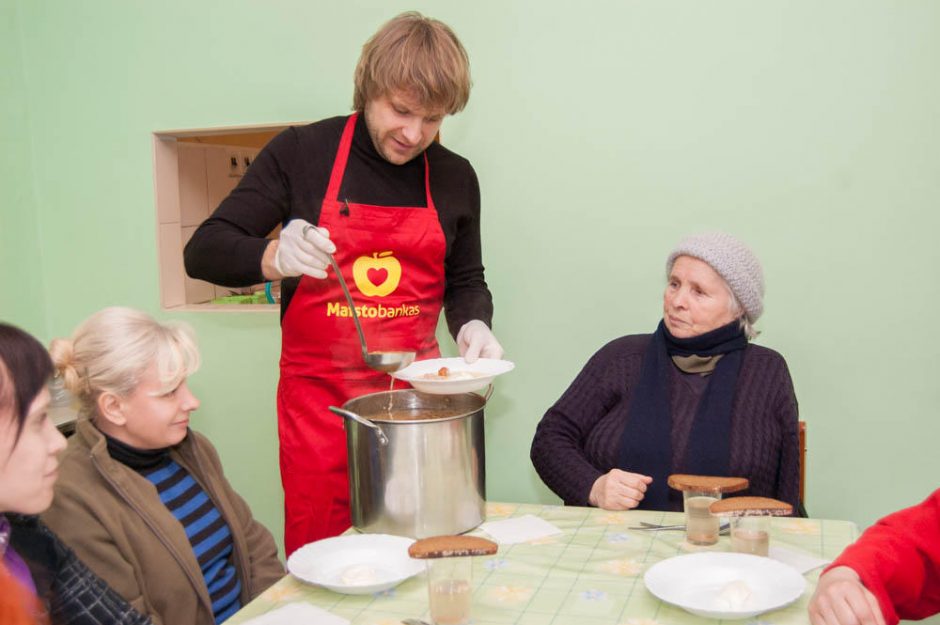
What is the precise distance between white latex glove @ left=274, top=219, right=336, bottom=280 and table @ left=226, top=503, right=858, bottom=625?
2.23ft

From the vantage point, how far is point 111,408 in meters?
1.82

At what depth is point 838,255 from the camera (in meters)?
2.64

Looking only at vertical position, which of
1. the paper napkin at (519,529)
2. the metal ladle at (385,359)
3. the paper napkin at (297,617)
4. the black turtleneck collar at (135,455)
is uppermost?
the metal ladle at (385,359)

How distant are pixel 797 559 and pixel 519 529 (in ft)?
1.74

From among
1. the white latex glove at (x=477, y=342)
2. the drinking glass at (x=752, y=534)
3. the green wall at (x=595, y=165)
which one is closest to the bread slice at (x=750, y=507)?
the drinking glass at (x=752, y=534)

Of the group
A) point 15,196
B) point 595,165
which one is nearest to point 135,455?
point 595,165

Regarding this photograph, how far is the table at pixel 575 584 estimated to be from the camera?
148 cm

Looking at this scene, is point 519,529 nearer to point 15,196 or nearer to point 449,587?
point 449,587

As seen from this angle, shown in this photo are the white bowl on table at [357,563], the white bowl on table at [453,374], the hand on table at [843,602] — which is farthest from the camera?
the white bowl on table at [453,374]

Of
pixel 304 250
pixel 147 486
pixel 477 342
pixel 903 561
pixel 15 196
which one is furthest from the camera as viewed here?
pixel 15 196

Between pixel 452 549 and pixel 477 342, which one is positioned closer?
pixel 452 549

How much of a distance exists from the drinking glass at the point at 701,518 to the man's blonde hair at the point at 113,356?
1046mm

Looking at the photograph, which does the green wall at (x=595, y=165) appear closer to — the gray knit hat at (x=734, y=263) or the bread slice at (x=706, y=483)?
the gray knit hat at (x=734, y=263)

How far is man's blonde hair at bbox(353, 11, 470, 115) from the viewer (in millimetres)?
2064
